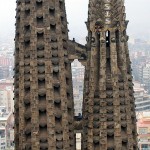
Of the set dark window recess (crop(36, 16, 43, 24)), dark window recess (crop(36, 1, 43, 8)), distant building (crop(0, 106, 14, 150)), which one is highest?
dark window recess (crop(36, 1, 43, 8))

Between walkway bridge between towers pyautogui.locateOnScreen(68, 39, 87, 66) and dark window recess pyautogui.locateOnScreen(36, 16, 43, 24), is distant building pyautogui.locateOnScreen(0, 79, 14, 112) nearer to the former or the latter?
walkway bridge between towers pyautogui.locateOnScreen(68, 39, 87, 66)

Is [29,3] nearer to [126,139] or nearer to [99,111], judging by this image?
[99,111]

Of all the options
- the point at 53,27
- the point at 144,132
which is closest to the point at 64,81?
the point at 53,27

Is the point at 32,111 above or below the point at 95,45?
below

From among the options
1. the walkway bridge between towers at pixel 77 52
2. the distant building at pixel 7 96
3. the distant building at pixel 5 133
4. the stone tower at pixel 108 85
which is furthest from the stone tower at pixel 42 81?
the distant building at pixel 7 96

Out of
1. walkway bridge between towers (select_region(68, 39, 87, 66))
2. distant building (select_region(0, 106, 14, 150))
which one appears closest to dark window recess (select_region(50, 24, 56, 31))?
walkway bridge between towers (select_region(68, 39, 87, 66))

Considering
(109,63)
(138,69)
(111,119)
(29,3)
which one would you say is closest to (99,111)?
(111,119)

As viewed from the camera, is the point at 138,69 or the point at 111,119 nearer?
the point at 111,119

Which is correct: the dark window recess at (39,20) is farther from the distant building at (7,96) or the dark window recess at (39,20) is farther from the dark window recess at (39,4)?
the distant building at (7,96)
